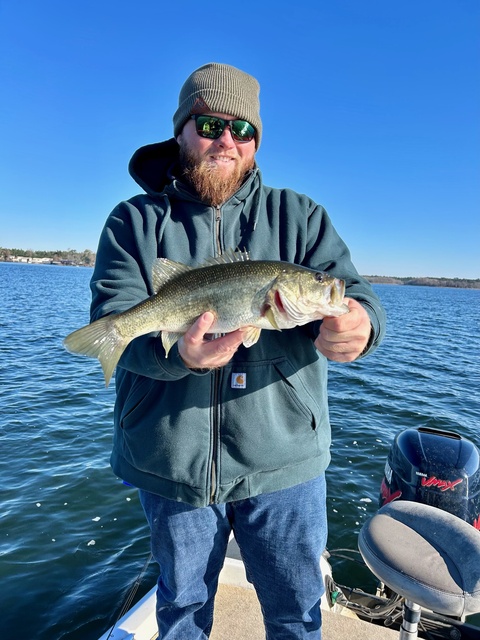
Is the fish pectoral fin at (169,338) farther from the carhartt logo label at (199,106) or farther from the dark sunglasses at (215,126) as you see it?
the carhartt logo label at (199,106)

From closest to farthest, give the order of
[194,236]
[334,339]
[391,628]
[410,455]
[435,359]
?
[334,339], [194,236], [391,628], [410,455], [435,359]

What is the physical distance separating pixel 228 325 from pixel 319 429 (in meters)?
0.96

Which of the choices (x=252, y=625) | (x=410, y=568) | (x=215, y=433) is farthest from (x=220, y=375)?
(x=252, y=625)

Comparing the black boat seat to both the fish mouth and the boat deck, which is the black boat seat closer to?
the boat deck

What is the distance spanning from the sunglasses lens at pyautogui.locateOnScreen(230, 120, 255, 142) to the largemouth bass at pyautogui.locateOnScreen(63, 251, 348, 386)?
101 cm

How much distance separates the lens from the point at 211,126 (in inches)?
125

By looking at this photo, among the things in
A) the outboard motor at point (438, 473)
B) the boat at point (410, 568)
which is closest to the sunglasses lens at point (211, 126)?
the boat at point (410, 568)

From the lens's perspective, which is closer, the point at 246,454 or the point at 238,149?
the point at 246,454

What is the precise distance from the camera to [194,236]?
10.1 ft

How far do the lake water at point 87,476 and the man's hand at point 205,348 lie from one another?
4895 millimetres

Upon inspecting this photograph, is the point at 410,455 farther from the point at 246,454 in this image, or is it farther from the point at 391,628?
the point at 246,454

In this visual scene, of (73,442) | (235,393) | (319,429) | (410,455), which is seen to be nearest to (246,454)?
(235,393)

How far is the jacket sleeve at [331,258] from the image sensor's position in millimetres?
2795

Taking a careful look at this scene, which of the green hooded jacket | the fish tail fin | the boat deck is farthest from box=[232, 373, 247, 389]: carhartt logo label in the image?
the boat deck
